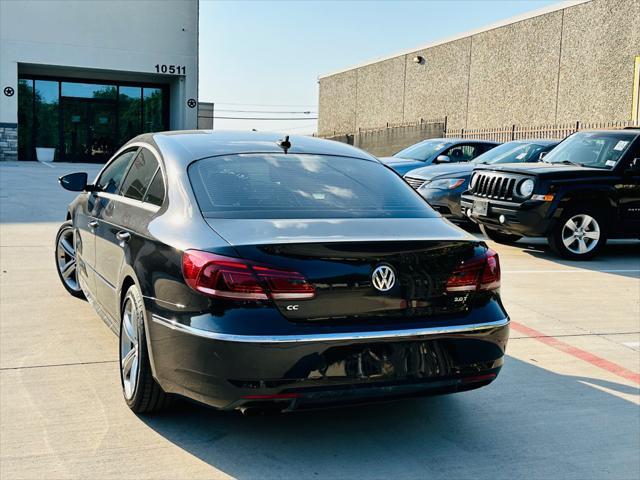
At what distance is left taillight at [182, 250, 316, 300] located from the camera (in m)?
3.29

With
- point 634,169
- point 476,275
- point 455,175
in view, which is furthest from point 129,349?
point 455,175

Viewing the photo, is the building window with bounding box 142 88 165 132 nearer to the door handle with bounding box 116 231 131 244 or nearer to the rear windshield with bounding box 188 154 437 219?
the door handle with bounding box 116 231 131 244

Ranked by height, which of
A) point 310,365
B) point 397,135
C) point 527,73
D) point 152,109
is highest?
point 527,73

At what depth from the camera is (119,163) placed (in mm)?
5488

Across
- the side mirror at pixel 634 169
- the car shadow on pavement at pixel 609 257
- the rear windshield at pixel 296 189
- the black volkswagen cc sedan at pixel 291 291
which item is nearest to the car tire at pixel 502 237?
the car shadow on pavement at pixel 609 257

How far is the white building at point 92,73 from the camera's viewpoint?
28609 millimetres

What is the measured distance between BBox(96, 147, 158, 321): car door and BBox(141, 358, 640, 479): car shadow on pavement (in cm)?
100

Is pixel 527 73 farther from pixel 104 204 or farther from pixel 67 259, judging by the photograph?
pixel 104 204

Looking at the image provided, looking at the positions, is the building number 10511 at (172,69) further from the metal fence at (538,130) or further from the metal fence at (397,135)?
the metal fence at (538,130)

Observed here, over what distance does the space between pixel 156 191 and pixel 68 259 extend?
285cm

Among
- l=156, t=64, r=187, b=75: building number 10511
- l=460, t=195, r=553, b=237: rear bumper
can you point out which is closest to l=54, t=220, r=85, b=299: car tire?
l=460, t=195, r=553, b=237: rear bumper

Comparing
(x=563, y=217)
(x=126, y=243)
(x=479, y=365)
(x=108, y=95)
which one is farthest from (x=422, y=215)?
(x=108, y=95)

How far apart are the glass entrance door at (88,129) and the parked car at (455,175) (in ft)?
70.9

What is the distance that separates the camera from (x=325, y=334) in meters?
3.32
